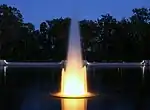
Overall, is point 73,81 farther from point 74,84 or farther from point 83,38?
point 83,38

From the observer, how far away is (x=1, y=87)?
1812cm

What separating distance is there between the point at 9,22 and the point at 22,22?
152 inches

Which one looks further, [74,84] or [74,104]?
[74,84]

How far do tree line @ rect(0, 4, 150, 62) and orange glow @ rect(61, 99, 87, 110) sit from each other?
50.8 metres

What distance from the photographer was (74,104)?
12.3 metres

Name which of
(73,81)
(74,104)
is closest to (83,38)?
(73,81)

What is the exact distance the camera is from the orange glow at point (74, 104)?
11.6m

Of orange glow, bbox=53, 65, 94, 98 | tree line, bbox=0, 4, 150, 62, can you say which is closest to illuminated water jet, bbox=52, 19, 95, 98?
orange glow, bbox=53, 65, 94, 98

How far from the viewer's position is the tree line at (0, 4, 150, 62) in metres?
66.1

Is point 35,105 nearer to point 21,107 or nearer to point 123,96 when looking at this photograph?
point 21,107

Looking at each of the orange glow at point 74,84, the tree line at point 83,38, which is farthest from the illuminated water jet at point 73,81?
the tree line at point 83,38

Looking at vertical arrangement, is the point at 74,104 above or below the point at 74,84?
below

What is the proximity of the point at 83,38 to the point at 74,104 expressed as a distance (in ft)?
193

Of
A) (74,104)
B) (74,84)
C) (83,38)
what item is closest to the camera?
(74,104)
